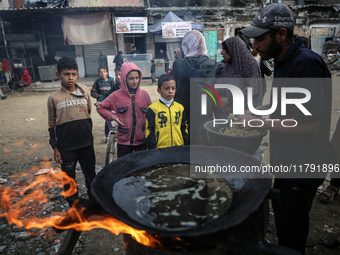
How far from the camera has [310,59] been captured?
5.79 ft

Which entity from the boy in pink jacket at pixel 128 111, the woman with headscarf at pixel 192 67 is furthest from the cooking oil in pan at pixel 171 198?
the woman with headscarf at pixel 192 67

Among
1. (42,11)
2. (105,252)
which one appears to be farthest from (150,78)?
(105,252)

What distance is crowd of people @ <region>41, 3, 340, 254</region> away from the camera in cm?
189

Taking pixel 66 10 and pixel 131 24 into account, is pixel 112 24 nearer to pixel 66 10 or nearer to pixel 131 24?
pixel 131 24

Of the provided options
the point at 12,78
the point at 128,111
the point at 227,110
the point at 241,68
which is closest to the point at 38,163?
the point at 128,111

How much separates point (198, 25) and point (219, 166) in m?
17.2

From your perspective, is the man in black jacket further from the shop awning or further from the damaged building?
the shop awning

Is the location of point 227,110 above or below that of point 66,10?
below

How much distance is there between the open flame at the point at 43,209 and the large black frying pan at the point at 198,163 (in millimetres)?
219

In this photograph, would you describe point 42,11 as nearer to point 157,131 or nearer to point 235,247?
point 157,131

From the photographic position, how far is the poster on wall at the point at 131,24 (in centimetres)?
1608

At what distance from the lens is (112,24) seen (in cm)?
1636

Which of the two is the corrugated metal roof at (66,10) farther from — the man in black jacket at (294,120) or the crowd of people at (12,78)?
the man in black jacket at (294,120)

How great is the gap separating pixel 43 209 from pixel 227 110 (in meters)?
3.24
